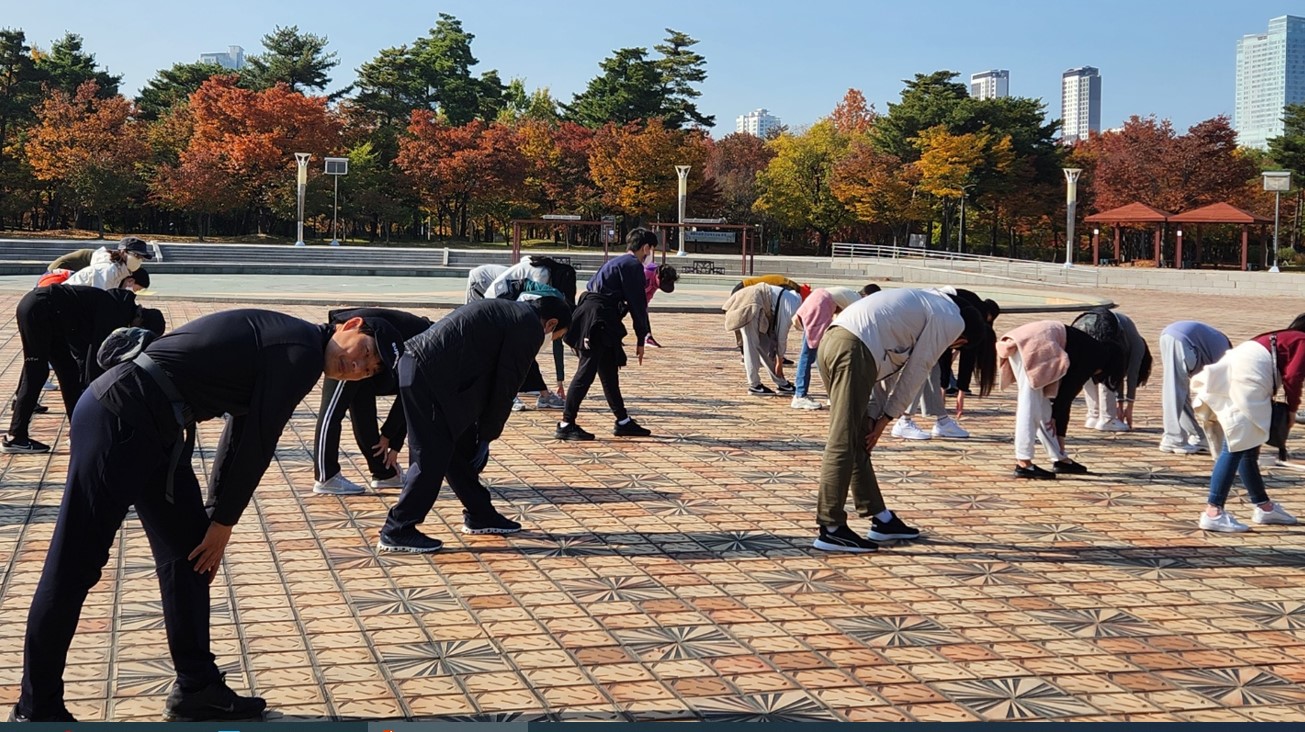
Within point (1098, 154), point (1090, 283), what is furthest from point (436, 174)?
point (1098, 154)

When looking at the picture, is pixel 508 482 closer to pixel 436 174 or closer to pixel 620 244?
pixel 436 174

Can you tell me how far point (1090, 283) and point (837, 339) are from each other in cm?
3444

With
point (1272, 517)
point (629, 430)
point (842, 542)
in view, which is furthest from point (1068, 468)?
point (629, 430)

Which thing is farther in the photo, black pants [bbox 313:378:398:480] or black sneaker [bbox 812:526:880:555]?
black pants [bbox 313:378:398:480]

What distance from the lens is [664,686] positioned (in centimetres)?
413

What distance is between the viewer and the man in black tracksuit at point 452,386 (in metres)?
5.60

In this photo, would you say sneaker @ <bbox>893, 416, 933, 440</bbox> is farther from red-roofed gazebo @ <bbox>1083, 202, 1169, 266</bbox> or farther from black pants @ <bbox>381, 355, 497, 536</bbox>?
red-roofed gazebo @ <bbox>1083, 202, 1169, 266</bbox>

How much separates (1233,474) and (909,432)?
3.36 metres

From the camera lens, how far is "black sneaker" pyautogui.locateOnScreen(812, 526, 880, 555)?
601 cm

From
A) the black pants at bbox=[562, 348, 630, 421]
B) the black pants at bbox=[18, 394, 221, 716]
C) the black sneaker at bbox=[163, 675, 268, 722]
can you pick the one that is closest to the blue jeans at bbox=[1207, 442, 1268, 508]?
the black pants at bbox=[562, 348, 630, 421]

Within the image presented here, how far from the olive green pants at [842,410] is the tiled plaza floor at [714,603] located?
31 cm

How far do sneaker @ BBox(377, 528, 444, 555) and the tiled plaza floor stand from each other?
0.25 feet

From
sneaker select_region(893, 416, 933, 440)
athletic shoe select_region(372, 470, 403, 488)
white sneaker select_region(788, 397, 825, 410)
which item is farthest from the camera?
white sneaker select_region(788, 397, 825, 410)

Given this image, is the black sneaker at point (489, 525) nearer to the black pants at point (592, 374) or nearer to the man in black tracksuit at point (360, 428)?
the man in black tracksuit at point (360, 428)
